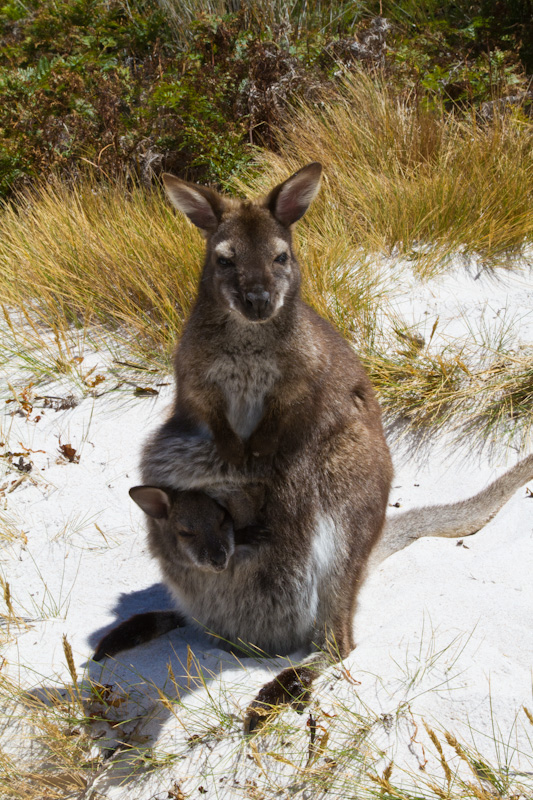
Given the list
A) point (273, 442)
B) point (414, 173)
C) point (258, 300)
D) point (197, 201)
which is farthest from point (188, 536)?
point (414, 173)

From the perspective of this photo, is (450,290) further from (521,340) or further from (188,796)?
(188,796)

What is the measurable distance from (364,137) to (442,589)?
14.7ft

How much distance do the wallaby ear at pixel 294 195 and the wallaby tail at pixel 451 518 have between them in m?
1.62

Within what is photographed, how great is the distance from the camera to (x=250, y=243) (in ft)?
9.78

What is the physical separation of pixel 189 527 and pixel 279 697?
76 cm

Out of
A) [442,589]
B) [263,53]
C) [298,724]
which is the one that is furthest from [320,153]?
[298,724]

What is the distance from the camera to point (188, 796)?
2.51 metres

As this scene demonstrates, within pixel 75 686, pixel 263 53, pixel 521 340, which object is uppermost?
pixel 263 53

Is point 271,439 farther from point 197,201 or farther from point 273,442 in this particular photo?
point 197,201

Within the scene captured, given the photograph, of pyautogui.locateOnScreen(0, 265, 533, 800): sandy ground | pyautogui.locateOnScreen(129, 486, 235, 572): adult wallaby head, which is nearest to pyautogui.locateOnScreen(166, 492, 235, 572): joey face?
pyautogui.locateOnScreen(129, 486, 235, 572): adult wallaby head

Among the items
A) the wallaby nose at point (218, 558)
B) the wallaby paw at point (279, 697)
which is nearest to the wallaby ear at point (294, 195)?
the wallaby nose at point (218, 558)

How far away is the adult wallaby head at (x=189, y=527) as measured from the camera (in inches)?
115

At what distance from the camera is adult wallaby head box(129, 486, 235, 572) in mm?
2920

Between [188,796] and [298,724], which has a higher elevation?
[188,796]
